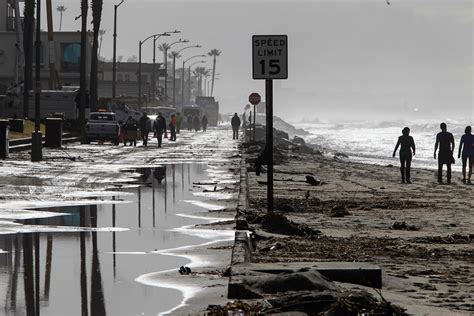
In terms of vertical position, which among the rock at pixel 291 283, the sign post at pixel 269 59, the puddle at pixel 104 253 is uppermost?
the sign post at pixel 269 59

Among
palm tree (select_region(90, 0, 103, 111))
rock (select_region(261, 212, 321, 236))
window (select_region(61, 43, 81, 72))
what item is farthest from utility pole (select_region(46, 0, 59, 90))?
rock (select_region(261, 212, 321, 236))

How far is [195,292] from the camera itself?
1198cm

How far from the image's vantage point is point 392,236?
59.4ft

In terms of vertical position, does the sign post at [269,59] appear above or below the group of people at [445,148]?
above

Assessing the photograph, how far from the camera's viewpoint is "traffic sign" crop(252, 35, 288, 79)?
2039 centimetres

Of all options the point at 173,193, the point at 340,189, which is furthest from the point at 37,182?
the point at 340,189

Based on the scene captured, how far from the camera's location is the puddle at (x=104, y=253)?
445 inches

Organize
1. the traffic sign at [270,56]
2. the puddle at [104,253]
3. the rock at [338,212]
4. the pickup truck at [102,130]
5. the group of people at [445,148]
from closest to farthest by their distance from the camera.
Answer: the puddle at [104,253], the traffic sign at [270,56], the rock at [338,212], the group of people at [445,148], the pickup truck at [102,130]

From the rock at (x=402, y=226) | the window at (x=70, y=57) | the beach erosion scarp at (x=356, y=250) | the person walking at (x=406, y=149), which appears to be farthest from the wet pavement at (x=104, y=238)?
the window at (x=70, y=57)

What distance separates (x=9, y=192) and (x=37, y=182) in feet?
13.0

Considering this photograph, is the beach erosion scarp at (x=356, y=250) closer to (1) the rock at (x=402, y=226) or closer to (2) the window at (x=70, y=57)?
(1) the rock at (x=402, y=226)

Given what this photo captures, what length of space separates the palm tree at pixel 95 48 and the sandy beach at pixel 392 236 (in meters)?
49.9

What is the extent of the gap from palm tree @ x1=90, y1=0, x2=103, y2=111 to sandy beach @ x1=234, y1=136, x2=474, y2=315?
1964 inches

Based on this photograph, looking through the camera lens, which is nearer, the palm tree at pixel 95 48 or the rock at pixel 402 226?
the rock at pixel 402 226
